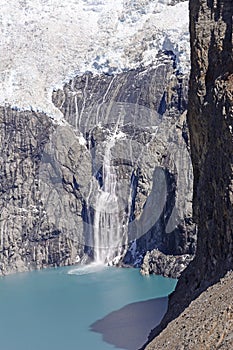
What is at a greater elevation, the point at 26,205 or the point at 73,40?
the point at 73,40

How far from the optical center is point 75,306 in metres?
41.3

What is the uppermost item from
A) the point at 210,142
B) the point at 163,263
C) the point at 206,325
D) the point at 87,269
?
the point at 210,142

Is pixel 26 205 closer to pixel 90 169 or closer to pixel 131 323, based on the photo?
pixel 90 169

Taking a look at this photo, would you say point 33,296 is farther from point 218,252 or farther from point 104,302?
point 218,252

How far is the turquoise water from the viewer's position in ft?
110

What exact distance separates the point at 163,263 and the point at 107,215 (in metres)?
9.85

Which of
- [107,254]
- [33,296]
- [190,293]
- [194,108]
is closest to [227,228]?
[190,293]

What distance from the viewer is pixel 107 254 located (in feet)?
193

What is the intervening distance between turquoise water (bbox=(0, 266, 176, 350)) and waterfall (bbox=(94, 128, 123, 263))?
4.10 meters

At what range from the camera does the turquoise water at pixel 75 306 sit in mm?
33406

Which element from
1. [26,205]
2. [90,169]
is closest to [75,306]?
[26,205]

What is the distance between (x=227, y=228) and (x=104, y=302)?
Result: 2171cm

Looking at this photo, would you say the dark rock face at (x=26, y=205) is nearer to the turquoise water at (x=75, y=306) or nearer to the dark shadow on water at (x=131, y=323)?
the turquoise water at (x=75, y=306)

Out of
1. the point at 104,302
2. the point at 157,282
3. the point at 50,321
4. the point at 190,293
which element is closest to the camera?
the point at 190,293
